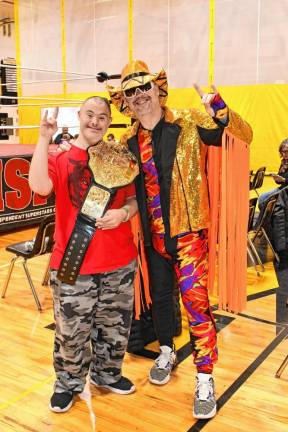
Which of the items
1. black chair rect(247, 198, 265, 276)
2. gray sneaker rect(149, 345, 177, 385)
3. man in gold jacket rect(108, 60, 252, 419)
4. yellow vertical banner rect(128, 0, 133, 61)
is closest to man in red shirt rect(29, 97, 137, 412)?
man in gold jacket rect(108, 60, 252, 419)

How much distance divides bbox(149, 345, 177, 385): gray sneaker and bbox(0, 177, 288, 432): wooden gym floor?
0.03 m

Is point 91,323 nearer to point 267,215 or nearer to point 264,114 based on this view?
point 267,215

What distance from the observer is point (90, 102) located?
1.93 metres

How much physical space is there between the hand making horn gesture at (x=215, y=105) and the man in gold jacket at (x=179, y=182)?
0.9 inches

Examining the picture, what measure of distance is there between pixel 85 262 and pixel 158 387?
871 mm

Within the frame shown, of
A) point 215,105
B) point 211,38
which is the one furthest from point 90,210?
point 211,38

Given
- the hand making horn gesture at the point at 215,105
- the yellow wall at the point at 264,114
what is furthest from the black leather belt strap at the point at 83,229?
the yellow wall at the point at 264,114

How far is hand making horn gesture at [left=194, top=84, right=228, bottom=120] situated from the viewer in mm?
1906

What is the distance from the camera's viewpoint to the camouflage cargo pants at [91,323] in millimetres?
2006

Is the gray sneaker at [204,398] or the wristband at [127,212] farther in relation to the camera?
the gray sneaker at [204,398]

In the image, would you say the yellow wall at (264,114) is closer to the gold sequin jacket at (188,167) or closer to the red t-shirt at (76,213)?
the gold sequin jacket at (188,167)

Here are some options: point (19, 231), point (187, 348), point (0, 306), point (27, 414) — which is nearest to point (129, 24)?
point (19, 231)

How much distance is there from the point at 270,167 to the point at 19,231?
4665mm

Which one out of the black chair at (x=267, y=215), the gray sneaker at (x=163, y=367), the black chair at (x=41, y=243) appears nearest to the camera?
the gray sneaker at (x=163, y=367)
